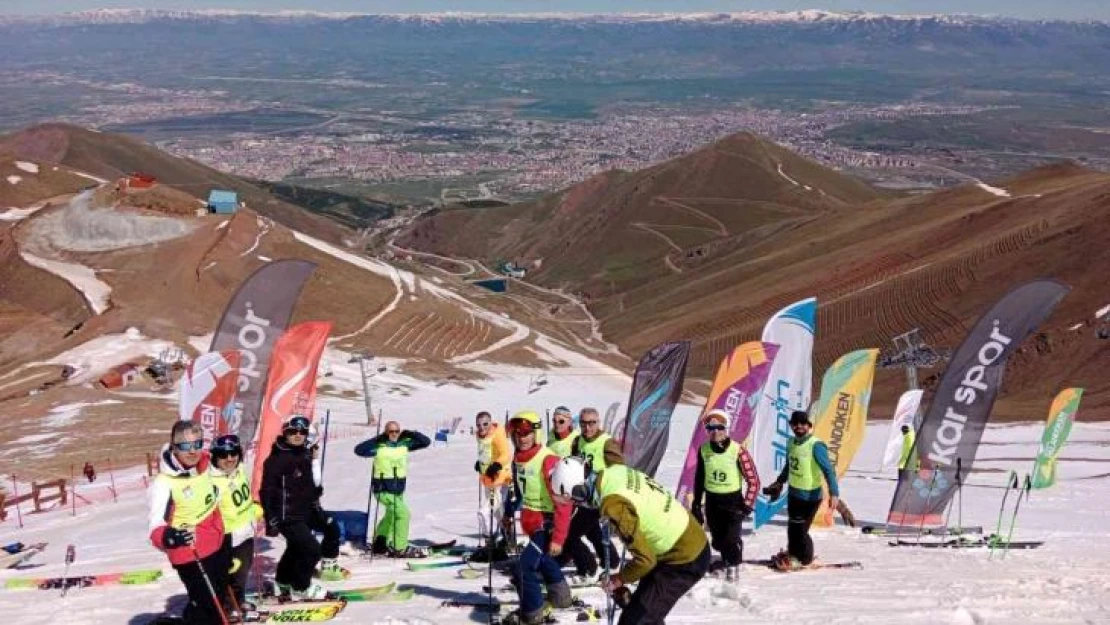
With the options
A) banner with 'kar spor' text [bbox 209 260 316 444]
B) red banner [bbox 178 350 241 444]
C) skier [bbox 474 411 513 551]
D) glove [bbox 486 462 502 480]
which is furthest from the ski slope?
banner with 'kar spor' text [bbox 209 260 316 444]

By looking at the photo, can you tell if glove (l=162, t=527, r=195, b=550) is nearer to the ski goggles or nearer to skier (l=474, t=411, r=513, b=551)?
the ski goggles

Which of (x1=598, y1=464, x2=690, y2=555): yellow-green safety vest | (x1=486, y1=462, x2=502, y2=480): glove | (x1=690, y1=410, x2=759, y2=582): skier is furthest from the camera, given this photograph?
A: (x1=486, y1=462, x2=502, y2=480): glove

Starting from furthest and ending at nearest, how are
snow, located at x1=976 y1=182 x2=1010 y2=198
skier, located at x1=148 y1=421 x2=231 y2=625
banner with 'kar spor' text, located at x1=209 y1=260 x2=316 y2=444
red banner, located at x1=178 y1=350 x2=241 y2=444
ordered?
1. snow, located at x1=976 y1=182 x2=1010 y2=198
2. banner with 'kar spor' text, located at x1=209 y1=260 x2=316 y2=444
3. red banner, located at x1=178 y1=350 x2=241 y2=444
4. skier, located at x1=148 y1=421 x2=231 y2=625

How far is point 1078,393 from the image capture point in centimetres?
2286

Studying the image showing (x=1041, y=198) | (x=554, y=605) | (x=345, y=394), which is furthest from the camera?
(x=1041, y=198)

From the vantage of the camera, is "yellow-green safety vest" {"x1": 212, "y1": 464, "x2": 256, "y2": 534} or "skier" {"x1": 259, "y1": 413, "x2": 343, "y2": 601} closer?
"yellow-green safety vest" {"x1": 212, "y1": 464, "x2": 256, "y2": 534}

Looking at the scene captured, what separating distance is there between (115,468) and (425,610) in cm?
2175

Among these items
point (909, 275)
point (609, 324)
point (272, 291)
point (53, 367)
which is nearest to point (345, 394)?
point (53, 367)

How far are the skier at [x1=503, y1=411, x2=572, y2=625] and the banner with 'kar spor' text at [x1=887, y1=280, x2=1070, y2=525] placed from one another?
7.72 metres

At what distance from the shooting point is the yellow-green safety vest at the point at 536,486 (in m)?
11.3

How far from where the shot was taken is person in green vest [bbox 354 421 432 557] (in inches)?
583

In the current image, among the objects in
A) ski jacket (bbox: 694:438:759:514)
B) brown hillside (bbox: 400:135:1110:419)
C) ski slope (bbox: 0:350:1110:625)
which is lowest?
brown hillside (bbox: 400:135:1110:419)

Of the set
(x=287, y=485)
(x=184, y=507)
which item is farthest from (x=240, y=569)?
(x=184, y=507)

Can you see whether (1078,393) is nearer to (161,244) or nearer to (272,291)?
(272,291)
